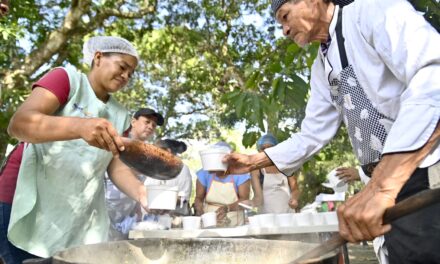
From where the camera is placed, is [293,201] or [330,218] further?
[293,201]

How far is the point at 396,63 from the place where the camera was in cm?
154

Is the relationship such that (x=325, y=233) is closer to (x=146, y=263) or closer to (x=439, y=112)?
(x=146, y=263)

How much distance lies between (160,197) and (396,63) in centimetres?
227

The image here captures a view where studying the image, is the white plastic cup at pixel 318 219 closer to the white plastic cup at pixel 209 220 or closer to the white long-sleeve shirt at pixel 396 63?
the white plastic cup at pixel 209 220

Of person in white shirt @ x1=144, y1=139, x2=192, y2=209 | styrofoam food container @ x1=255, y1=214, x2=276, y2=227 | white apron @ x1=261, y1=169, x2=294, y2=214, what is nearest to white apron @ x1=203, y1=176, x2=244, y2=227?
person in white shirt @ x1=144, y1=139, x2=192, y2=209

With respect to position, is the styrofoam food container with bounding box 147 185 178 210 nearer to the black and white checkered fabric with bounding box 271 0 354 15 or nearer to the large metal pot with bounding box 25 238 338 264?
the large metal pot with bounding box 25 238 338 264

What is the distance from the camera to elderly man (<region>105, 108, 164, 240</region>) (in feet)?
14.6

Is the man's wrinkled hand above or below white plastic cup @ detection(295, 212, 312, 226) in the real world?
above

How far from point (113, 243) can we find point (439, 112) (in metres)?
1.20

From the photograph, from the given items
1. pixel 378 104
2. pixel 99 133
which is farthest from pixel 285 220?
pixel 99 133

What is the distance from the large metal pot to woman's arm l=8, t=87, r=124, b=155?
0.37 metres

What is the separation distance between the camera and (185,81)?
1608 centimetres

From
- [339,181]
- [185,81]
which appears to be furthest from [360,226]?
[185,81]

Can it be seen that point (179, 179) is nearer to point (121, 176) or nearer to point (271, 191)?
point (271, 191)
